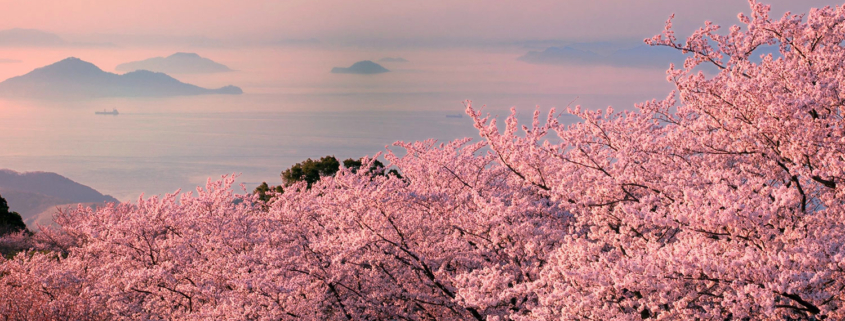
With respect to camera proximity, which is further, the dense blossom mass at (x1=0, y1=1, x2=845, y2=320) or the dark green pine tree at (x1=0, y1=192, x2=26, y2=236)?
the dark green pine tree at (x1=0, y1=192, x2=26, y2=236)

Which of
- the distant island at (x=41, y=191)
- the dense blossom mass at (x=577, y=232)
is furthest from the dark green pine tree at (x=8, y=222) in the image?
the distant island at (x=41, y=191)

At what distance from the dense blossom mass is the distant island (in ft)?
470

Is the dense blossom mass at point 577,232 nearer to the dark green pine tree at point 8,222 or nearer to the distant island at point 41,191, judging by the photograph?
the dark green pine tree at point 8,222

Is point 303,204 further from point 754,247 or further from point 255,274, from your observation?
point 754,247

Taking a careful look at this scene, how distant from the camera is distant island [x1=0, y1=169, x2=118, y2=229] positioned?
13838cm

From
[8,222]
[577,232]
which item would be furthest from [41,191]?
[577,232]

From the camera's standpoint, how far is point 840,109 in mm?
8570

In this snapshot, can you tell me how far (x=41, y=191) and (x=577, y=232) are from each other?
18917 centimetres

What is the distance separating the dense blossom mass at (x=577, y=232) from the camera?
706 cm

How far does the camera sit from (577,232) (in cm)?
1227

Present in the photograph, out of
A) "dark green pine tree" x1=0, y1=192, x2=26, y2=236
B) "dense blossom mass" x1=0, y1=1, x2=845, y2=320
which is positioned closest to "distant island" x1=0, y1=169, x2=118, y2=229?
"dark green pine tree" x1=0, y1=192, x2=26, y2=236

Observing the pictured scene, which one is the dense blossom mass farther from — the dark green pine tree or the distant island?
the distant island

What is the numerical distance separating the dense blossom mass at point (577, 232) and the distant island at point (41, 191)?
14322cm

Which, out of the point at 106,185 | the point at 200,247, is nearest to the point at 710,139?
the point at 200,247
